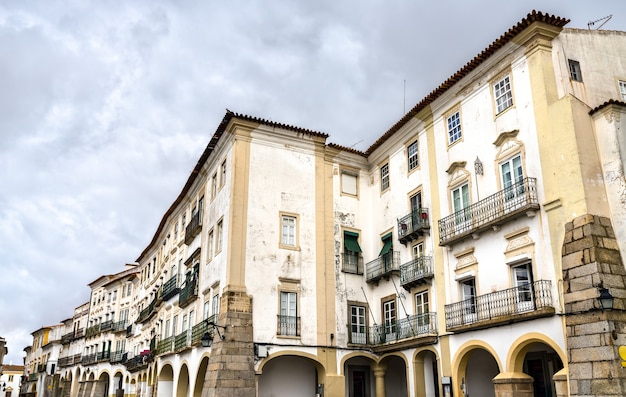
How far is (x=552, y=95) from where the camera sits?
52.7 ft

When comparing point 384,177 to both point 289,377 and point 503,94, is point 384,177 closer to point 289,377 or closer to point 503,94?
point 503,94

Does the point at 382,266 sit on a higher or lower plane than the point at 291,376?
higher

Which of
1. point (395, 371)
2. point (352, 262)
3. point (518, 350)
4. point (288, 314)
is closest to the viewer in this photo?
point (518, 350)

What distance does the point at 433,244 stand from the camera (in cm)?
2009

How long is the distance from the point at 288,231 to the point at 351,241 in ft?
9.75

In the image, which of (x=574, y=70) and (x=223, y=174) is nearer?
(x=574, y=70)

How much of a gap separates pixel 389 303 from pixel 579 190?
9820 mm

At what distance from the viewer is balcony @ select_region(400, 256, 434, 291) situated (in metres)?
19.9

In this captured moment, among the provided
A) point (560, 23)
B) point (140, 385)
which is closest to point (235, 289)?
point (560, 23)

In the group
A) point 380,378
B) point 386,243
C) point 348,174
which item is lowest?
point 380,378

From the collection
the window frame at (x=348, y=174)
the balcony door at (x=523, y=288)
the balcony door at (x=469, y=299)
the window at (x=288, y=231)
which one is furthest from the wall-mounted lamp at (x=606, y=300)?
the window frame at (x=348, y=174)

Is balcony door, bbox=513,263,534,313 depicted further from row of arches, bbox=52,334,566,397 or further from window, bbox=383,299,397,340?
window, bbox=383,299,397,340

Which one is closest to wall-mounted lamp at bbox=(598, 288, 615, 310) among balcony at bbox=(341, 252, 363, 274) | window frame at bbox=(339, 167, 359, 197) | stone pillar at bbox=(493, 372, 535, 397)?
stone pillar at bbox=(493, 372, 535, 397)

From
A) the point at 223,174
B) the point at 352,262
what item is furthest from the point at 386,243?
the point at 223,174
